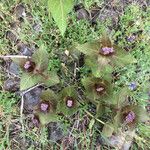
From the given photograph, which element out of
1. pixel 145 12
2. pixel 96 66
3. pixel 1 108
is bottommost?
pixel 1 108

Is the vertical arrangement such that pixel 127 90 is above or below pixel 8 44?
below

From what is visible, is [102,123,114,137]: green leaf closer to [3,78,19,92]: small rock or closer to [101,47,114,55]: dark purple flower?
[101,47,114,55]: dark purple flower

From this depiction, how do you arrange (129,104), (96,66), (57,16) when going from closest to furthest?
1. (57,16)
2. (96,66)
3. (129,104)

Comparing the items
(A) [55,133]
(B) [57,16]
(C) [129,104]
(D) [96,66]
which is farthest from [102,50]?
(A) [55,133]

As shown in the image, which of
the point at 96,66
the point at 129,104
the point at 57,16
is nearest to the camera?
the point at 57,16

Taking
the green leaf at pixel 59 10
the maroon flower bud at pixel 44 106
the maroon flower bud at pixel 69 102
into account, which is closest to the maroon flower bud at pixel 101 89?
the maroon flower bud at pixel 69 102

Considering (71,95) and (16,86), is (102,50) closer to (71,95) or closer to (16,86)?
(71,95)

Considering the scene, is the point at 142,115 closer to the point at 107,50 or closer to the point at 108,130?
the point at 108,130

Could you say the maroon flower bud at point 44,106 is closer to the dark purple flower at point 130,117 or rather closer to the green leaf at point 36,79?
the green leaf at point 36,79
